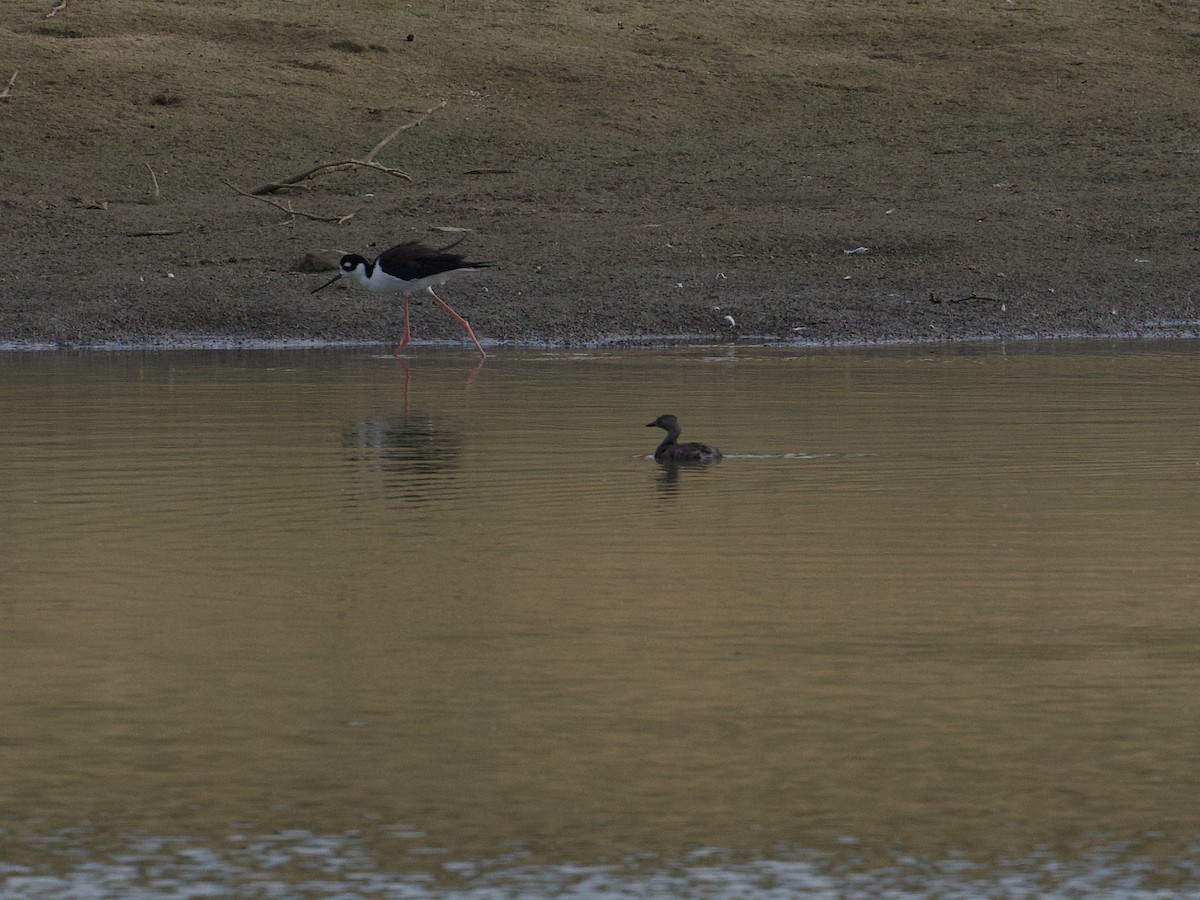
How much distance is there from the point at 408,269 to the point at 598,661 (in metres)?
12.7

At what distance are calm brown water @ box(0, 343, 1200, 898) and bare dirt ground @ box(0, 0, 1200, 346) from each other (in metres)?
7.50

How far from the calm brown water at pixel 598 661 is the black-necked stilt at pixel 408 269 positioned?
643cm

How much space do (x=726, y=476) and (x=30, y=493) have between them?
2833mm

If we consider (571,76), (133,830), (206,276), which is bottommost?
(133,830)

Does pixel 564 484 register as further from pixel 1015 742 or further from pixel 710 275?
pixel 710 275

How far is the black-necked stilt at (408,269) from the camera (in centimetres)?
1938

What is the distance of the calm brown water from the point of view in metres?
5.24

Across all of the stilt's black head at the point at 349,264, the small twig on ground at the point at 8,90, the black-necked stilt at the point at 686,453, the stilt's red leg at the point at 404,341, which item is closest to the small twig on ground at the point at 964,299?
the stilt's red leg at the point at 404,341

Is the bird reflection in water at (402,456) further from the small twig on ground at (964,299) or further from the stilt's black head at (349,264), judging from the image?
the small twig on ground at (964,299)

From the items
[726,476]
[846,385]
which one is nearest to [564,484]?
[726,476]

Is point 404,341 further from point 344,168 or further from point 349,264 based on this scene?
point 344,168

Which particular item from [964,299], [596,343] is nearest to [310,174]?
[596,343]

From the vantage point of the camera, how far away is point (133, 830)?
5.39 m

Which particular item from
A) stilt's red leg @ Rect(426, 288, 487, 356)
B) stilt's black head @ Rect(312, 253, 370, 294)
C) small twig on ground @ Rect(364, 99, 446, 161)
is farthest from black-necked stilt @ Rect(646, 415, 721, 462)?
small twig on ground @ Rect(364, 99, 446, 161)
